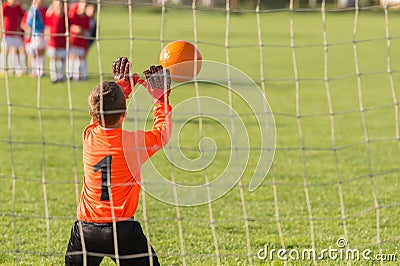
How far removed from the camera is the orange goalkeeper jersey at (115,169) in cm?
420

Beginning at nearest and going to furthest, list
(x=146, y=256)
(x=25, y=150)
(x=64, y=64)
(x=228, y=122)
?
→ (x=146, y=256)
(x=25, y=150)
(x=228, y=122)
(x=64, y=64)

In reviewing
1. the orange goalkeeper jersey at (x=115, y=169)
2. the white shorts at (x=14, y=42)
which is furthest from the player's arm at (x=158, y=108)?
the white shorts at (x=14, y=42)

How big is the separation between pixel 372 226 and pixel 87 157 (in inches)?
124

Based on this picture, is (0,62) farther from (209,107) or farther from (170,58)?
(170,58)

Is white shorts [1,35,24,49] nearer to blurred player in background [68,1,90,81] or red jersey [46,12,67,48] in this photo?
red jersey [46,12,67,48]

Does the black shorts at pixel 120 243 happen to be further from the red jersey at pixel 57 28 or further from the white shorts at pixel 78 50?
the white shorts at pixel 78 50

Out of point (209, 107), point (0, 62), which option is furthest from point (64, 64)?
point (209, 107)

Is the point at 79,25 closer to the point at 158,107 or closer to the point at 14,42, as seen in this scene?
the point at 14,42

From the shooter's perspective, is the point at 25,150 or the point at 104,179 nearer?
the point at 104,179

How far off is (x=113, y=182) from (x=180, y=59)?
960 mm

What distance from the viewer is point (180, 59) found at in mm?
4680

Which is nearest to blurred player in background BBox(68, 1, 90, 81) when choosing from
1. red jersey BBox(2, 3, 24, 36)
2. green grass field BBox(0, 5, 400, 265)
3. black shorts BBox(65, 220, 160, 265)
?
green grass field BBox(0, 5, 400, 265)

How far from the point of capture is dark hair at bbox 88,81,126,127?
13.8 ft

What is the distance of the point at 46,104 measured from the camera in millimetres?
13477
